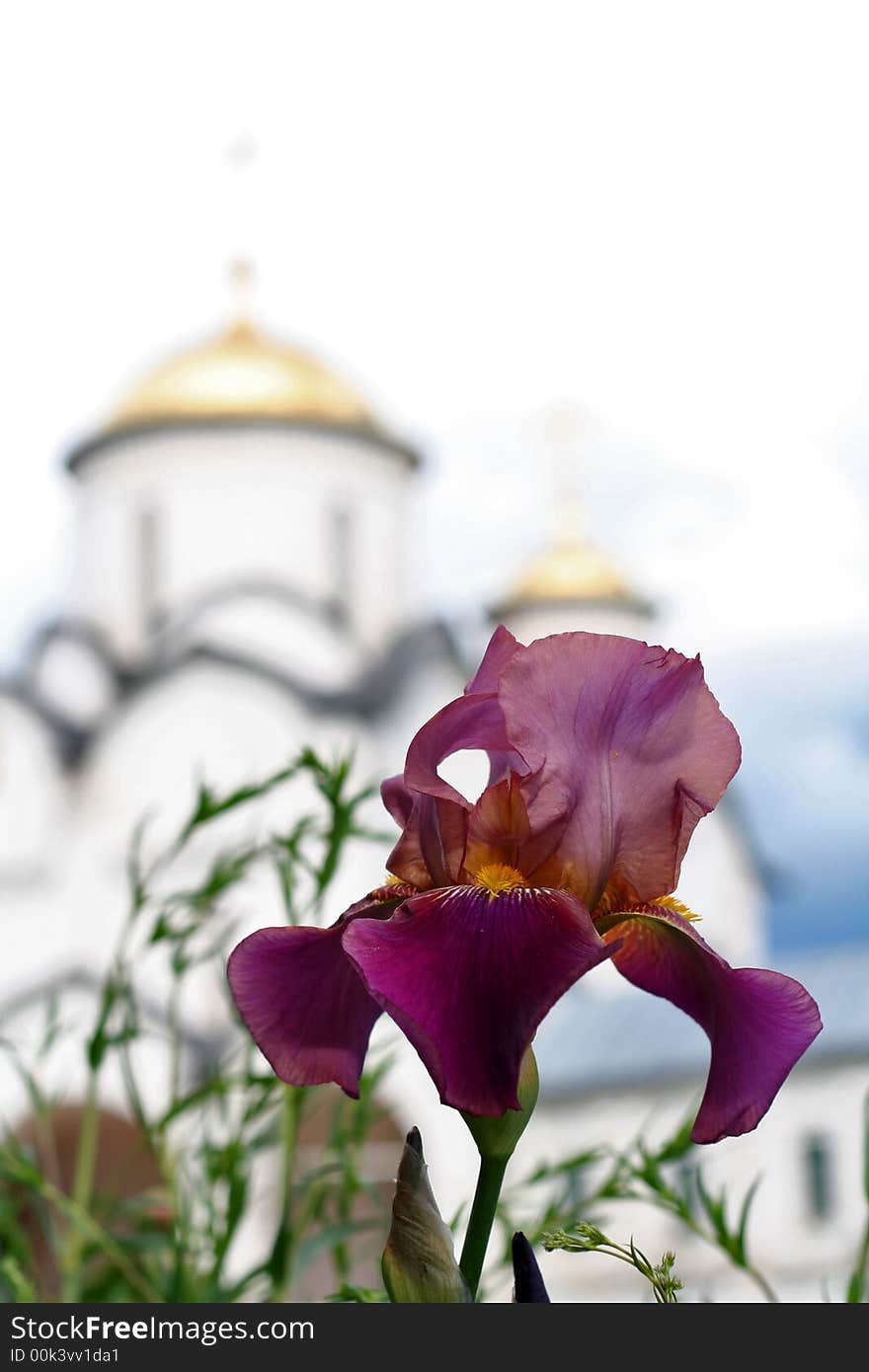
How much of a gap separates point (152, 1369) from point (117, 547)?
14341 mm

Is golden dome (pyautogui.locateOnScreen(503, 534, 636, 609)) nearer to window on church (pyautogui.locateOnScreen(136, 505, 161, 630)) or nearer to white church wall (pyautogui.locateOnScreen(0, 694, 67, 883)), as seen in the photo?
window on church (pyautogui.locateOnScreen(136, 505, 161, 630))

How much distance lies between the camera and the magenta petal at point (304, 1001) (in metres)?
0.47

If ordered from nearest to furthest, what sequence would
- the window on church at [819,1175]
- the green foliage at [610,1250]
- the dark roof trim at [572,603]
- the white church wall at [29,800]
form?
the green foliage at [610,1250] < the white church wall at [29,800] < the window on church at [819,1175] < the dark roof trim at [572,603]

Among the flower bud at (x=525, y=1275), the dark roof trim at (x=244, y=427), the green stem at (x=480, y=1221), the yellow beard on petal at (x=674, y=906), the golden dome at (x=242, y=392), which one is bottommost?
the flower bud at (x=525, y=1275)

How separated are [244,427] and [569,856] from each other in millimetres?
14164

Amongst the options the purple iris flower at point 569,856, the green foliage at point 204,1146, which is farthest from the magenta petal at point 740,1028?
the green foliage at point 204,1146

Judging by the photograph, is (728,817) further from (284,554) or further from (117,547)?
(117,547)

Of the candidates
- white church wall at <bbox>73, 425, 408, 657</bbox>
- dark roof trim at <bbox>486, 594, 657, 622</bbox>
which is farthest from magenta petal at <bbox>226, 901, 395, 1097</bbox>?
dark roof trim at <bbox>486, 594, 657, 622</bbox>

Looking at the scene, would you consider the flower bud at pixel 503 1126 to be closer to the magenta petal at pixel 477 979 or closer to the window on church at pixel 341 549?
the magenta petal at pixel 477 979

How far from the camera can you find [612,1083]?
1399 centimetres

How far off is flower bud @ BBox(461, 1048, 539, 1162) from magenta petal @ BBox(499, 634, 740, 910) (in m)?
0.07

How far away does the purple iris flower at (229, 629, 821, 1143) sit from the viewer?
0.44 metres

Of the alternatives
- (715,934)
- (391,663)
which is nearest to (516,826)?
(391,663)

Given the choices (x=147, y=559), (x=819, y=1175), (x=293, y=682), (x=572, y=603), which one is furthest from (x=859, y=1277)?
(x=572, y=603)
